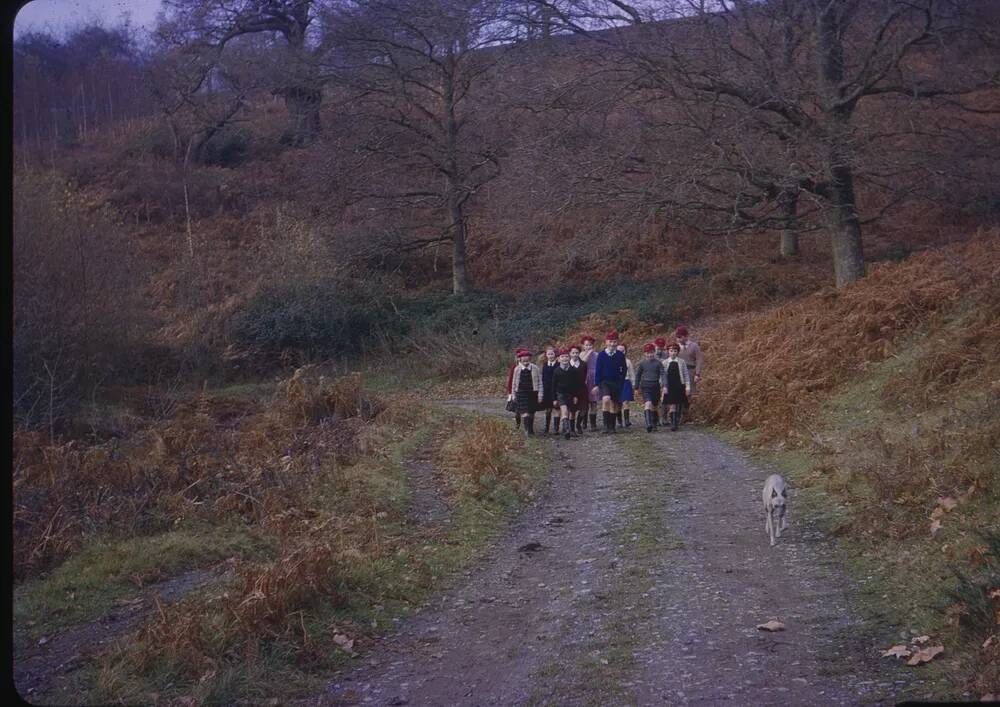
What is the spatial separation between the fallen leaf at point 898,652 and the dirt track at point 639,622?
11 centimetres

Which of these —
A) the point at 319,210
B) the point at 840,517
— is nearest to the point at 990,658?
the point at 840,517

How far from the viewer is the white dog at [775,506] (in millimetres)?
9930

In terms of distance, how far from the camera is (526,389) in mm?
17547

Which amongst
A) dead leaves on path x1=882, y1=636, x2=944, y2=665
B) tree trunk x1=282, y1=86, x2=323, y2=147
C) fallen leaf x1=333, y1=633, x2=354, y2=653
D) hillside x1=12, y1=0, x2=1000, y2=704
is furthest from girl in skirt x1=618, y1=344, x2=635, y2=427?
tree trunk x1=282, y1=86, x2=323, y2=147

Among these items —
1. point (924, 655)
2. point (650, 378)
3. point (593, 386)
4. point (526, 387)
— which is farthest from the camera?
point (593, 386)

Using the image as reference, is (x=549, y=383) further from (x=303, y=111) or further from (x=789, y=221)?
(x=303, y=111)

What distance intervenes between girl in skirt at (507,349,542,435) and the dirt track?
5.43 meters

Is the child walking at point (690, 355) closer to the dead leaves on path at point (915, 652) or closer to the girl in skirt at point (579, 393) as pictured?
the girl in skirt at point (579, 393)

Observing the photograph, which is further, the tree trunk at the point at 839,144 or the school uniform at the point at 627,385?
the tree trunk at the point at 839,144

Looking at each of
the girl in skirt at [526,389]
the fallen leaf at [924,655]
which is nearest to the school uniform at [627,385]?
the girl in skirt at [526,389]

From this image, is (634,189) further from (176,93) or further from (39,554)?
(176,93)

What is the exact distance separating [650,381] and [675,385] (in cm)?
43

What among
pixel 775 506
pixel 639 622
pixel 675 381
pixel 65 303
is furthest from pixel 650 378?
pixel 65 303

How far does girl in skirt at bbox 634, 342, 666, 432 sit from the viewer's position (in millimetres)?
17734
